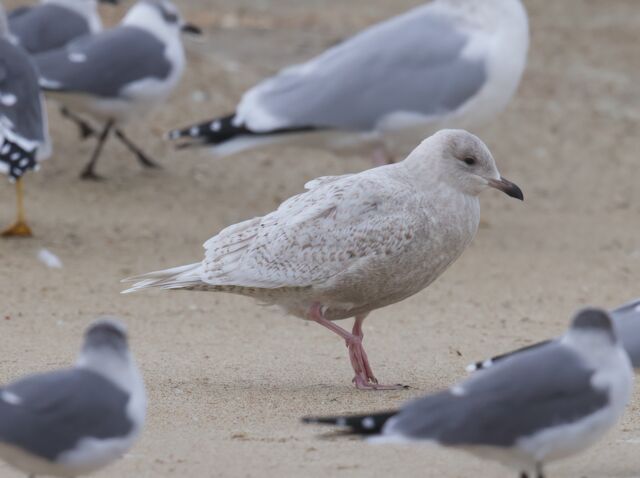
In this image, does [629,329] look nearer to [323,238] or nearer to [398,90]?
[323,238]

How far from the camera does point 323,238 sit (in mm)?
5570

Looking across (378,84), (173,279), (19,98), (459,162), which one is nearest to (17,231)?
(19,98)

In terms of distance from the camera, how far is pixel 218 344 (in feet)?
21.5

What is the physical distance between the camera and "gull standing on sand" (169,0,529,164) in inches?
356

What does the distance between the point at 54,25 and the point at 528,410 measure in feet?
26.0

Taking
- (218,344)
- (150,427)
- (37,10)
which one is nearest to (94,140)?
(37,10)

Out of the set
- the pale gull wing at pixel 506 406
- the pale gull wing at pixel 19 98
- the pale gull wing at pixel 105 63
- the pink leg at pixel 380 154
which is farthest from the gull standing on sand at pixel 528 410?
the pale gull wing at pixel 105 63

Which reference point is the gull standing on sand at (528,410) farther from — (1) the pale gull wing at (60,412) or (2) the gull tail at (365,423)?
(1) the pale gull wing at (60,412)

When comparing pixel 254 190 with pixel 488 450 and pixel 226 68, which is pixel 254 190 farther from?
pixel 488 450

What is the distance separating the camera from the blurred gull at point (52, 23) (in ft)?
35.4

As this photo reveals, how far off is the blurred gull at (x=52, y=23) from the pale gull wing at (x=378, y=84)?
2.29m

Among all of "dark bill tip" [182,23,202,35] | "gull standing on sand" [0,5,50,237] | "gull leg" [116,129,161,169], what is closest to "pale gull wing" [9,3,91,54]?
"dark bill tip" [182,23,202,35]

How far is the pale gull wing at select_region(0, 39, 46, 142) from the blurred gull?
6.28ft

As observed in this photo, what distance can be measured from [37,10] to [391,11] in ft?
15.3
